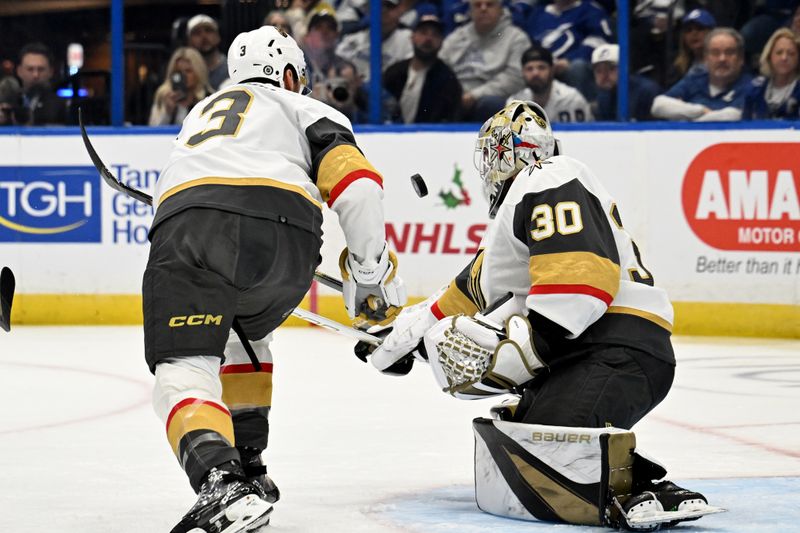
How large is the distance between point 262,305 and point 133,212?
14.0ft

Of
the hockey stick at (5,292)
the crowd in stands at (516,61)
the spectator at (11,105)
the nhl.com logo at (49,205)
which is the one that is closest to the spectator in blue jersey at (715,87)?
the crowd in stands at (516,61)

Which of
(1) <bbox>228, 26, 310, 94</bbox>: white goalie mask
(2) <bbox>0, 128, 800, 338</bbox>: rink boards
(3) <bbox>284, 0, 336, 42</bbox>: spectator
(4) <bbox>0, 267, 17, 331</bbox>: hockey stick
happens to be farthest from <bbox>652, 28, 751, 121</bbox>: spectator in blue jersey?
(4) <bbox>0, 267, 17, 331</bbox>: hockey stick

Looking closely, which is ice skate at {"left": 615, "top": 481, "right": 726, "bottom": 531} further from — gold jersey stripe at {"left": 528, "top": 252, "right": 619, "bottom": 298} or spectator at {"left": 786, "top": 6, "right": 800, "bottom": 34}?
spectator at {"left": 786, "top": 6, "right": 800, "bottom": 34}

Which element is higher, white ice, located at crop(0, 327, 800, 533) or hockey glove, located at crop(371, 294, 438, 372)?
hockey glove, located at crop(371, 294, 438, 372)

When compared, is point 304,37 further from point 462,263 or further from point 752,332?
point 752,332

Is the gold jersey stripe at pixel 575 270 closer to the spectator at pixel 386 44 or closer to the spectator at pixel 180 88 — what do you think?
the spectator at pixel 386 44

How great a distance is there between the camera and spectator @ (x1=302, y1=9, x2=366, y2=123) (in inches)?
282

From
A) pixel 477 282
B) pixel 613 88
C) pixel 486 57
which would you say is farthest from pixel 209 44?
pixel 477 282

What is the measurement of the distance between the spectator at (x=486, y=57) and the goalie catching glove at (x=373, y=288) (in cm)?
393

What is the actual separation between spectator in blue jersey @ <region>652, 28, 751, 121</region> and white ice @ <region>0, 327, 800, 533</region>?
1181 mm

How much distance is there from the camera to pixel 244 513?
→ 2.38 m

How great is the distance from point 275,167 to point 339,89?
442 cm

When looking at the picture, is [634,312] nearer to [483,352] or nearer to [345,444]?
[483,352]

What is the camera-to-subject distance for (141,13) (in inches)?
288
